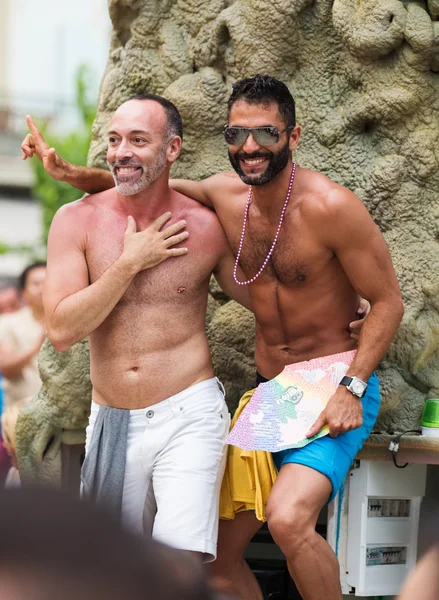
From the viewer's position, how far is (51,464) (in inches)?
165

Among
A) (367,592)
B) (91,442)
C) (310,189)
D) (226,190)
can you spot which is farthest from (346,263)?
(367,592)

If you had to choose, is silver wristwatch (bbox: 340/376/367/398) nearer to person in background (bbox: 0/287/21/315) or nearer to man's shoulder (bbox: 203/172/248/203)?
→ man's shoulder (bbox: 203/172/248/203)

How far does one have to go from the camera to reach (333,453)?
3.10 metres

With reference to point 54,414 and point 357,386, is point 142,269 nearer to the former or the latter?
point 357,386

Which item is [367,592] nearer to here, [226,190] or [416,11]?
[226,190]

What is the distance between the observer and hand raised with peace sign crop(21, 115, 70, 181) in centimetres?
332

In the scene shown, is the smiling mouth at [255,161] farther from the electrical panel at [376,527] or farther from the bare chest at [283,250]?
the electrical panel at [376,527]

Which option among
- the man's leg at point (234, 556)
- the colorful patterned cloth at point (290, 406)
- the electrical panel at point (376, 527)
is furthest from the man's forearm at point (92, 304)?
the electrical panel at point (376, 527)

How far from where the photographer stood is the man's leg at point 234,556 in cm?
344

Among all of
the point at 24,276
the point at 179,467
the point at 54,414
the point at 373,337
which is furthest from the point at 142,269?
the point at 24,276

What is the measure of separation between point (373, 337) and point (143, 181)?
926 mm

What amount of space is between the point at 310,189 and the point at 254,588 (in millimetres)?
1451

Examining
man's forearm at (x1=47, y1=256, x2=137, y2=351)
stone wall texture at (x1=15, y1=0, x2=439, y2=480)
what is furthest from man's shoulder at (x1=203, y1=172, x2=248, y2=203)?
stone wall texture at (x1=15, y1=0, x2=439, y2=480)

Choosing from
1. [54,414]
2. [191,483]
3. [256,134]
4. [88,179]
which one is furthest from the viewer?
[54,414]
